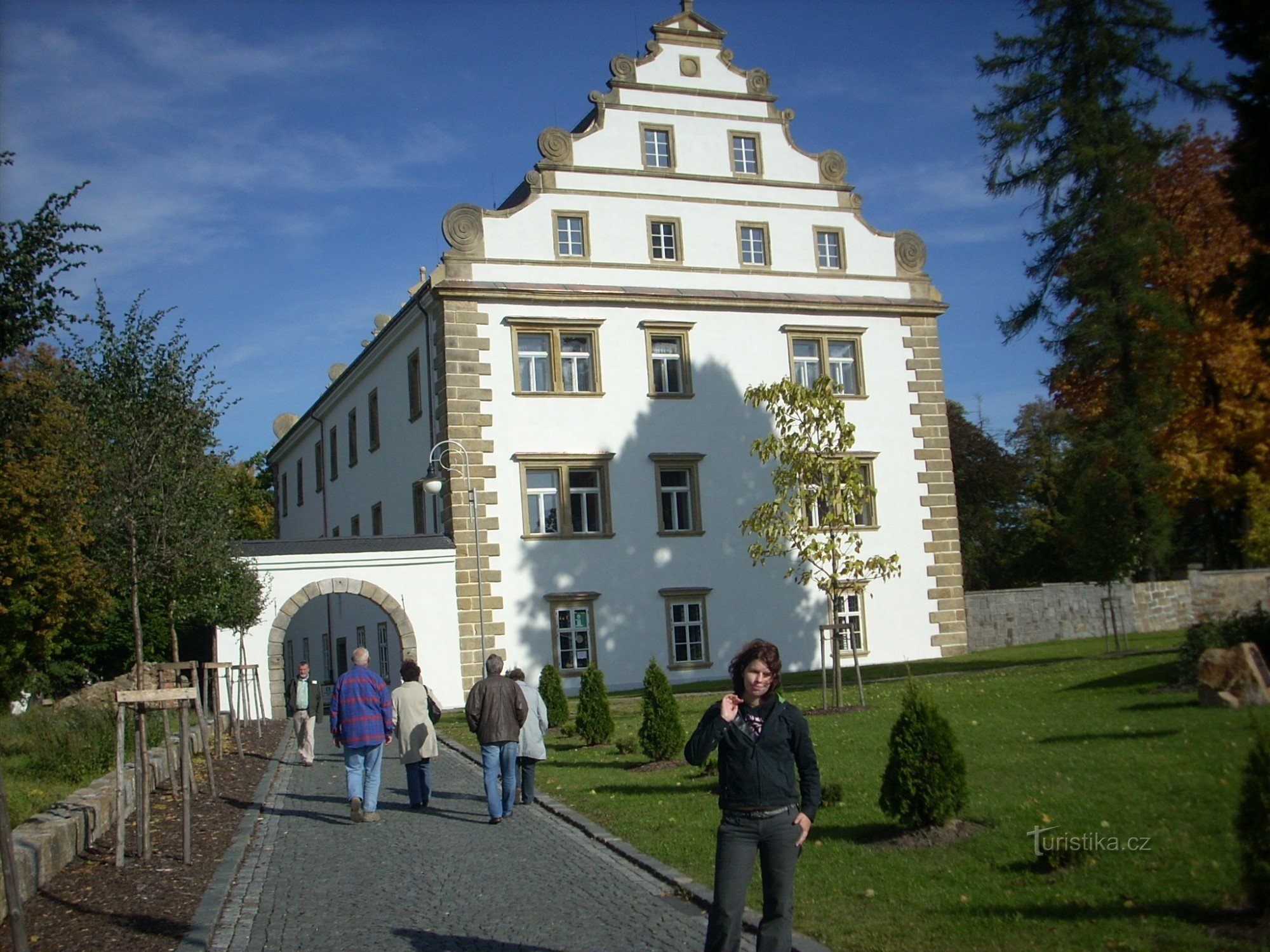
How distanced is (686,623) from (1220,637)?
722 inches

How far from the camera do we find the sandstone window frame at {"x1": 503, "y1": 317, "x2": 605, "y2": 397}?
1237 inches

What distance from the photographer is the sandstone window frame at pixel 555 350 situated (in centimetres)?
3142

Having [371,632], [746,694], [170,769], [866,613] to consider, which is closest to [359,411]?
[371,632]

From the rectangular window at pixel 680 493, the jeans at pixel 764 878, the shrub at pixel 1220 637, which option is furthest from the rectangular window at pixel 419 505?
the jeans at pixel 764 878

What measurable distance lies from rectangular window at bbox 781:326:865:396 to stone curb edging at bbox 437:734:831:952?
2147 centimetres

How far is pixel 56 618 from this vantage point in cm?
2247

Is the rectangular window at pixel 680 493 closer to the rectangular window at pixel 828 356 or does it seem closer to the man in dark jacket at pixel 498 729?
the rectangular window at pixel 828 356

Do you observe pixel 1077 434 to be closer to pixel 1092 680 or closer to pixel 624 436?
pixel 624 436

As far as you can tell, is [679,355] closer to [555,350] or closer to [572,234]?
[555,350]

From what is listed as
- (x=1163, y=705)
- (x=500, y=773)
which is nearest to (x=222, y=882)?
(x=500, y=773)

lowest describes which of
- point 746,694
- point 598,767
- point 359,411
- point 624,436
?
point 598,767

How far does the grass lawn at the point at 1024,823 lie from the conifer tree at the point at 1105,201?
708 inches

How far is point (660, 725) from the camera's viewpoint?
52.7ft

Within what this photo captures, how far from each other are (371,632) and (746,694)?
32.2 metres
